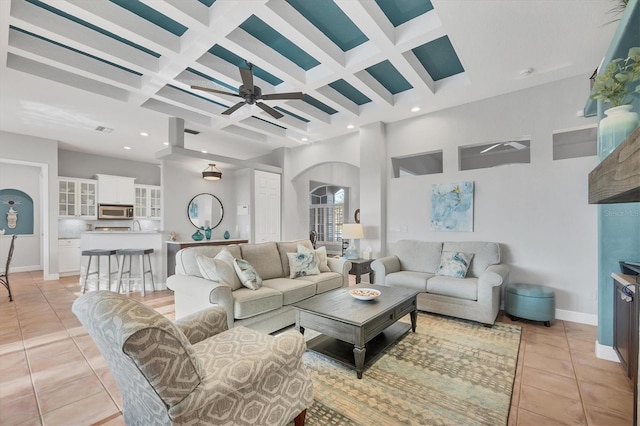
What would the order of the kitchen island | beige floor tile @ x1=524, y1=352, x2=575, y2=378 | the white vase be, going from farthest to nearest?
the kitchen island < beige floor tile @ x1=524, y1=352, x2=575, y2=378 < the white vase

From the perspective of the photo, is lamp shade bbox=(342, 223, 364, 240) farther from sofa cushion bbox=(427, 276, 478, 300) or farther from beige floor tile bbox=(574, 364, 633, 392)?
beige floor tile bbox=(574, 364, 633, 392)

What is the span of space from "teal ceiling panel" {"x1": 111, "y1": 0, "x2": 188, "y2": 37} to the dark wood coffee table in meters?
3.10

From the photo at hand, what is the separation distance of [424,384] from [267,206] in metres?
5.22

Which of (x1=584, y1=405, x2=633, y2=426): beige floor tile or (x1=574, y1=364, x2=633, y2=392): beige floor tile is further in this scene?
(x1=574, y1=364, x2=633, y2=392): beige floor tile

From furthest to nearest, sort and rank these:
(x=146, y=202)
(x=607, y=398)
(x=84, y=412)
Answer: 1. (x=146, y=202)
2. (x=607, y=398)
3. (x=84, y=412)

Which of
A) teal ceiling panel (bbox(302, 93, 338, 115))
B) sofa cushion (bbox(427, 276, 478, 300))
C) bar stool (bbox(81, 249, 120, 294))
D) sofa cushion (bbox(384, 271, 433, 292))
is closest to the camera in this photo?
sofa cushion (bbox(427, 276, 478, 300))

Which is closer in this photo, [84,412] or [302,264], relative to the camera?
[84,412]

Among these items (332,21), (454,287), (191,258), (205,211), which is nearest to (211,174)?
(205,211)

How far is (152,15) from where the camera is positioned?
2.80 m

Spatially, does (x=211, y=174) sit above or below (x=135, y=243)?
above

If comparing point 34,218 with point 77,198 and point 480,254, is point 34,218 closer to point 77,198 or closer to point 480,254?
point 77,198

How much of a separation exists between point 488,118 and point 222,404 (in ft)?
15.7

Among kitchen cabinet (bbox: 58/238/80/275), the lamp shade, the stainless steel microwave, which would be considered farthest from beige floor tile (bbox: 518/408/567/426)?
the stainless steel microwave

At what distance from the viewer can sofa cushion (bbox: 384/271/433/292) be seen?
12.9ft
